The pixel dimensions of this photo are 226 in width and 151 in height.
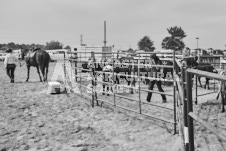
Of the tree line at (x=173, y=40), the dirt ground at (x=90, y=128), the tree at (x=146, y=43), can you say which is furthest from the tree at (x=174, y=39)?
the dirt ground at (x=90, y=128)

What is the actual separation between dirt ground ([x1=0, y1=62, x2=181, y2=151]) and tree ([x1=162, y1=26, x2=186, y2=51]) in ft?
193

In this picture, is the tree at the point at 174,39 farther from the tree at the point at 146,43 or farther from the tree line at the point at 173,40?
the tree at the point at 146,43

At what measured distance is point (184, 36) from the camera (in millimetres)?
67500

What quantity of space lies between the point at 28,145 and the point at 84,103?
3.33m

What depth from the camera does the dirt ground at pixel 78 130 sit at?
3677 millimetres

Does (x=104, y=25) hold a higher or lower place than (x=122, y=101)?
higher

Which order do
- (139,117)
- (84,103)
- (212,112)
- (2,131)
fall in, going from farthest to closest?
1. (84,103)
2. (212,112)
3. (139,117)
4. (2,131)

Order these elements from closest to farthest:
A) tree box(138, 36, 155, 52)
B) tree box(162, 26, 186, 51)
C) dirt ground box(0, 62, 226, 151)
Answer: dirt ground box(0, 62, 226, 151), tree box(162, 26, 186, 51), tree box(138, 36, 155, 52)

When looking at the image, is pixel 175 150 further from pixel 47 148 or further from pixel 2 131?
pixel 2 131

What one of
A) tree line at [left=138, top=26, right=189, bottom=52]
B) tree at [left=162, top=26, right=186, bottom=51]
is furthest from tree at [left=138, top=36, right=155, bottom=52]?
tree at [left=162, top=26, right=186, bottom=51]

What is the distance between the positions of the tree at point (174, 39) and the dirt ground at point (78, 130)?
59.0 meters

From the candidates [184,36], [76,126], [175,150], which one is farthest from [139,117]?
[184,36]

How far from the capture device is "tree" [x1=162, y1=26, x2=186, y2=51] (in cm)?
6269

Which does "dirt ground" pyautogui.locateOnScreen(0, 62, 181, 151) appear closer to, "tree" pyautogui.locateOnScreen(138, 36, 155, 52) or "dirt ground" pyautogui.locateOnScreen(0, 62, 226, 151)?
"dirt ground" pyautogui.locateOnScreen(0, 62, 226, 151)
